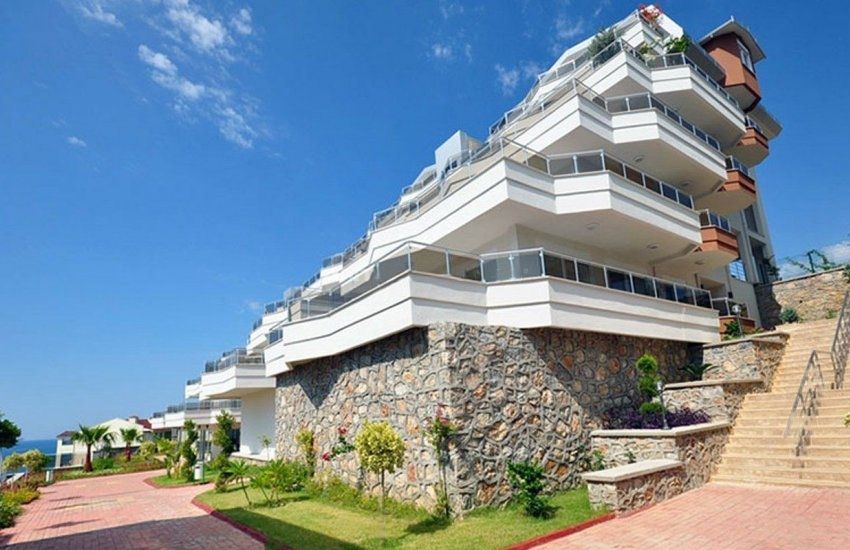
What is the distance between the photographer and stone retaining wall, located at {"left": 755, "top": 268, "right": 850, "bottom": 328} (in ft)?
66.5

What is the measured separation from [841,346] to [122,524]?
2159cm

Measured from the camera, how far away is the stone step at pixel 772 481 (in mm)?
9211

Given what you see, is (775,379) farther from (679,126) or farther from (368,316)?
(368,316)

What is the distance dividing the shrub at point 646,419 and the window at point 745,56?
21191mm

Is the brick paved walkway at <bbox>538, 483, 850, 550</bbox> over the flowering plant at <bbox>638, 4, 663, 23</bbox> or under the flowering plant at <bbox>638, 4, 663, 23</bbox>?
under

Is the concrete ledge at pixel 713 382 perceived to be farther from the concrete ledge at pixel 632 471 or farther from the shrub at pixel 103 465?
the shrub at pixel 103 465

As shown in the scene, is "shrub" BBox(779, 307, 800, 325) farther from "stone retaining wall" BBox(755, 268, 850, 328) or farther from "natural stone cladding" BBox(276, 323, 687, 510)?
"natural stone cladding" BBox(276, 323, 687, 510)

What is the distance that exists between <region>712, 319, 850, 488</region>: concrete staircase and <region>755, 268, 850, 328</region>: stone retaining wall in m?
8.62

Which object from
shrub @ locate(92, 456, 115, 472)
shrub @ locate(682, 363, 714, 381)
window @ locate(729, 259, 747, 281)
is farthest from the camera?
shrub @ locate(92, 456, 115, 472)

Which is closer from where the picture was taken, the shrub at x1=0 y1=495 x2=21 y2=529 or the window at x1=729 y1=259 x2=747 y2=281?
the shrub at x1=0 y1=495 x2=21 y2=529

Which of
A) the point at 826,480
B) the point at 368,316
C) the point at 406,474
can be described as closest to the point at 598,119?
the point at 368,316

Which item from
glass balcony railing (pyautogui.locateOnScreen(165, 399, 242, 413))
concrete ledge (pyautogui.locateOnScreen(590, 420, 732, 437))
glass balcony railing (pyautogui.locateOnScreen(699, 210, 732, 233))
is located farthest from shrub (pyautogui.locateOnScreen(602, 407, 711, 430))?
glass balcony railing (pyautogui.locateOnScreen(165, 399, 242, 413))

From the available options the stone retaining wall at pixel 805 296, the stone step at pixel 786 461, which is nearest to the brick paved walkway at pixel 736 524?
the stone step at pixel 786 461

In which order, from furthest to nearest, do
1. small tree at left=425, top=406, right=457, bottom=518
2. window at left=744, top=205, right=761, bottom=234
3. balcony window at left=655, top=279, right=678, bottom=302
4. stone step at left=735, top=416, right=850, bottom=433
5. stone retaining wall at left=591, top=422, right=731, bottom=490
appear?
1. window at left=744, top=205, right=761, bottom=234
2. balcony window at left=655, top=279, right=678, bottom=302
3. stone step at left=735, top=416, right=850, bottom=433
4. stone retaining wall at left=591, top=422, right=731, bottom=490
5. small tree at left=425, top=406, right=457, bottom=518
